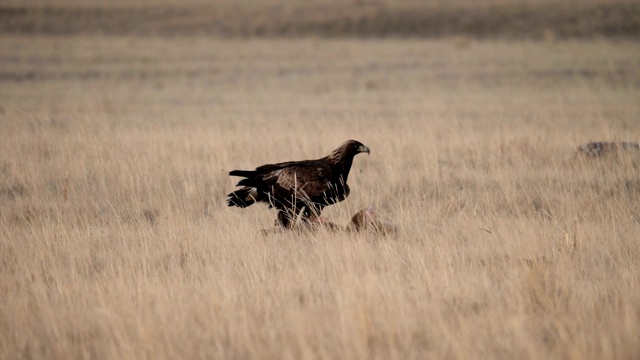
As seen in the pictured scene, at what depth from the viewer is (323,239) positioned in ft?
22.2

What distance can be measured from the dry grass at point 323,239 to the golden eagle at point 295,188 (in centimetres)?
31

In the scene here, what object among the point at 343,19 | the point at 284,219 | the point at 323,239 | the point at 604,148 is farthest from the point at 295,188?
the point at 343,19

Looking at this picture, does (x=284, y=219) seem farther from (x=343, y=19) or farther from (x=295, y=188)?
(x=343, y=19)

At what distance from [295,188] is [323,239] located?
0.62 meters

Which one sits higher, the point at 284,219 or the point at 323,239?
the point at 284,219

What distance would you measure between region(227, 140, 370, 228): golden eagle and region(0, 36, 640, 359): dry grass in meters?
0.31

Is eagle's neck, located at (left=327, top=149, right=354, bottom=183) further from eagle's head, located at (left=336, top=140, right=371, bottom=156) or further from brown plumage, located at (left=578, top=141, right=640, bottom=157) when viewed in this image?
brown plumage, located at (left=578, top=141, right=640, bottom=157)

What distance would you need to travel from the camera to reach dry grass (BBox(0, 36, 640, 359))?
4.49 metres

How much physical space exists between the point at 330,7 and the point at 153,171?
49.3 m

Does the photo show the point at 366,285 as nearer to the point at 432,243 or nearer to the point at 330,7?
the point at 432,243

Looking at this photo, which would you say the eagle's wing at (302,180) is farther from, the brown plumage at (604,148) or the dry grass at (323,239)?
the brown plumage at (604,148)

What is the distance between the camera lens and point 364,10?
5478cm

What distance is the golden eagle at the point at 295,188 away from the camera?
7145mm

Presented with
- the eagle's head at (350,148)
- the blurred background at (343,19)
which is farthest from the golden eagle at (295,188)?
the blurred background at (343,19)
